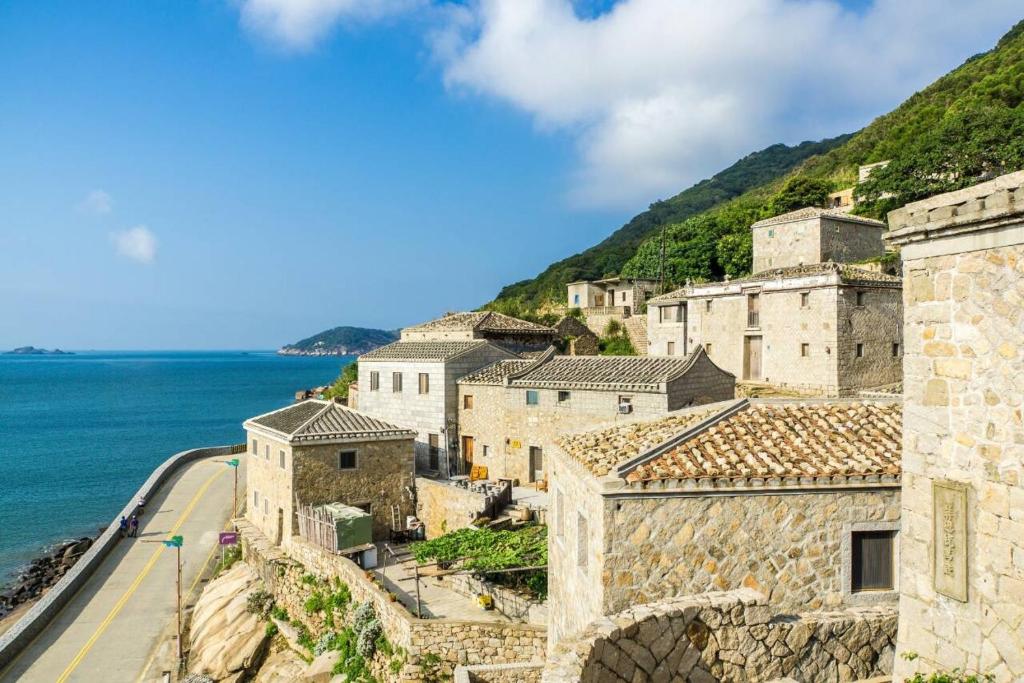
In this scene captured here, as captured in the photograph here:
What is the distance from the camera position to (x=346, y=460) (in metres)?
24.9

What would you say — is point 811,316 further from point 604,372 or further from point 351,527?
point 351,527

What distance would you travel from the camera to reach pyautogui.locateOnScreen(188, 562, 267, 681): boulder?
2100cm

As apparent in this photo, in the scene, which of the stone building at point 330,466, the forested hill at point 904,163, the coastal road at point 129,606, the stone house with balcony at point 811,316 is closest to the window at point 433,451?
the stone building at point 330,466

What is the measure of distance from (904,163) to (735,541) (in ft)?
147

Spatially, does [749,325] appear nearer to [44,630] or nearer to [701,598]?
[701,598]

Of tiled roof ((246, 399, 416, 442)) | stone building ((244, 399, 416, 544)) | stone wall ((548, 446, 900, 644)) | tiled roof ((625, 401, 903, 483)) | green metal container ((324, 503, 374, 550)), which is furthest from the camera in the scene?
tiled roof ((246, 399, 416, 442))

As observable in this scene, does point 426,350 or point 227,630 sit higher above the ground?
point 426,350

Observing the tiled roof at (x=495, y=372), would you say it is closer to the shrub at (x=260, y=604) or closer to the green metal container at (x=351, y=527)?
the green metal container at (x=351, y=527)

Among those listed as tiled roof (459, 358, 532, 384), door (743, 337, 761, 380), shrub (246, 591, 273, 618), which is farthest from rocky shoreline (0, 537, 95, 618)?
door (743, 337, 761, 380)

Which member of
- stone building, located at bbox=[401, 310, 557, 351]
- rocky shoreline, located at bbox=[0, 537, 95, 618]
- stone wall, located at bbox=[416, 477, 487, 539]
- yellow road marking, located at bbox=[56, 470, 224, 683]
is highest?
stone building, located at bbox=[401, 310, 557, 351]

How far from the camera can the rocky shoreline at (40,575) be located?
29.2 m

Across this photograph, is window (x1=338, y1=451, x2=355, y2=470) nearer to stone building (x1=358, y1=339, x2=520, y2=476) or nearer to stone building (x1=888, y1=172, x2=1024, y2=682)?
stone building (x1=358, y1=339, x2=520, y2=476)

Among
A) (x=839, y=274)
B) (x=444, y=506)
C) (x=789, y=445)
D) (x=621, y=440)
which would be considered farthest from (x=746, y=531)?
(x=839, y=274)

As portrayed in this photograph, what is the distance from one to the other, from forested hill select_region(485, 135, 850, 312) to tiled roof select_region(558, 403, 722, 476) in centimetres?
5895
